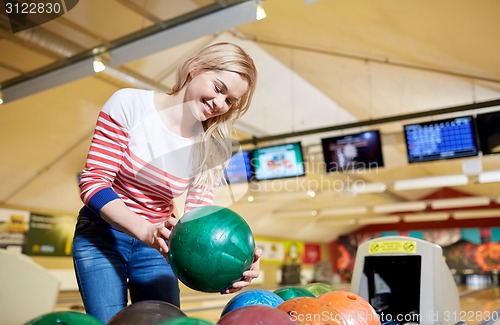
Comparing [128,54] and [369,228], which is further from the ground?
[128,54]

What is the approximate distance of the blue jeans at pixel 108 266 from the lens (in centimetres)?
122

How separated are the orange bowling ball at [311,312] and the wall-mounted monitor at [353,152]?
12.1 ft

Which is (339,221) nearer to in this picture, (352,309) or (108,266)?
(352,309)

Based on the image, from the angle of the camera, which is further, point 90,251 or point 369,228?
point 369,228

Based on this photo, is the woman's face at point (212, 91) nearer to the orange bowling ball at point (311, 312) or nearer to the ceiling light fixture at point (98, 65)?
the orange bowling ball at point (311, 312)

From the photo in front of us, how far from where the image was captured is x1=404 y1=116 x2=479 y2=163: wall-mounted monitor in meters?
4.48

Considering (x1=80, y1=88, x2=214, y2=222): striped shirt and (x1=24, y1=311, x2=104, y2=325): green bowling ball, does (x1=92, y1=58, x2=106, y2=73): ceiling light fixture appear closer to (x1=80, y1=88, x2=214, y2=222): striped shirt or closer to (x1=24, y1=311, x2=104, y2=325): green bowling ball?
(x1=80, y1=88, x2=214, y2=222): striped shirt

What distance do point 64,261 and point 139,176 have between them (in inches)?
277

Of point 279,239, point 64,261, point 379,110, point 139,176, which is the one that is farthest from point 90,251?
point 279,239

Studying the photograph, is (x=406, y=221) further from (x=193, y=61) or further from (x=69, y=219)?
(x=193, y=61)

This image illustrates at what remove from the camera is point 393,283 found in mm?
2436

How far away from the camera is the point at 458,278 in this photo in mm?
12688

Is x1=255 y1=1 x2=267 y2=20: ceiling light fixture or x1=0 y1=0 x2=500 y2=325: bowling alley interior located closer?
x1=0 y1=0 x2=500 y2=325: bowling alley interior

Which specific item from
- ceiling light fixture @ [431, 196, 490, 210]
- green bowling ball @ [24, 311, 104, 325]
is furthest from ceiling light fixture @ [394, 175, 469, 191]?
green bowling ball @ [24, 311, 104, 325]
